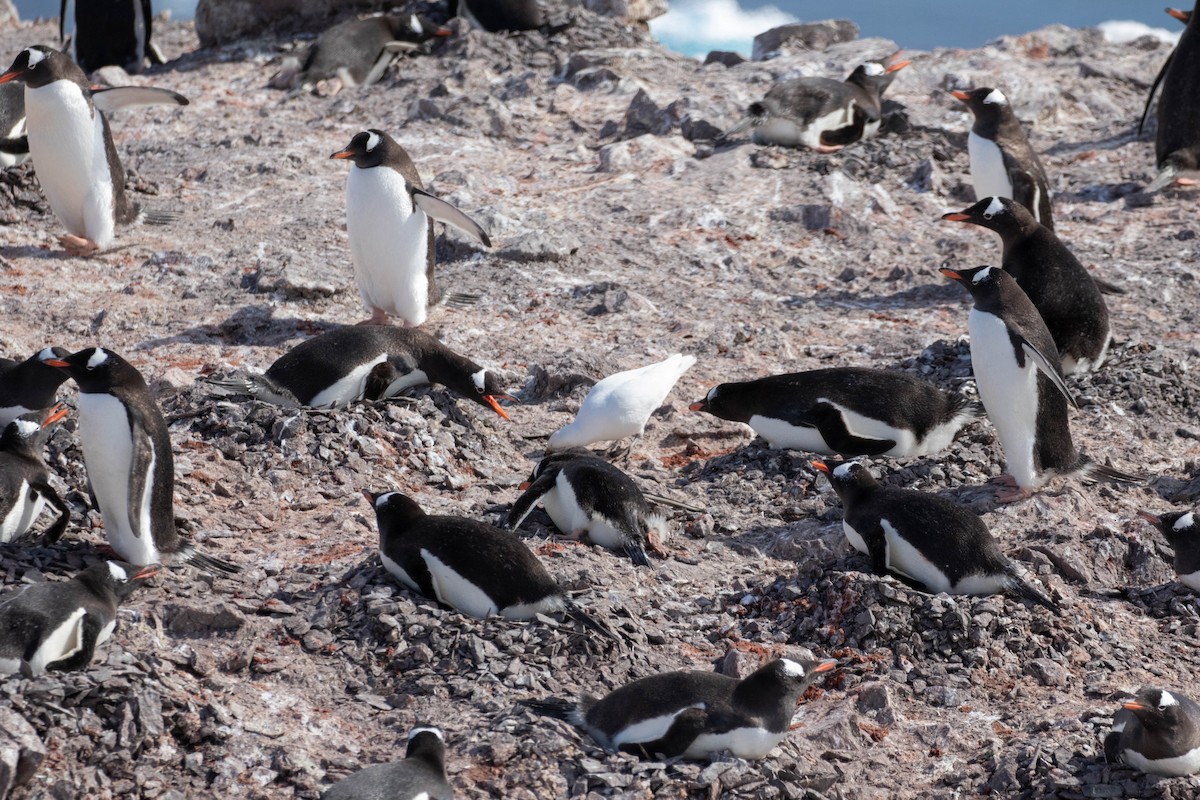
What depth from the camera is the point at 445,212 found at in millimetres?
7340

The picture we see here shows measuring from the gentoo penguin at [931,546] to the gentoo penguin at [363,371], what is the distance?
2.09 meters

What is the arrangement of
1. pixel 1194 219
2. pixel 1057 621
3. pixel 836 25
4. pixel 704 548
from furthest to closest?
pixel 836 25, pixel 1194 219, pixel 704 548, pixel 1057 621

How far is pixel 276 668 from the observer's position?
13.1 feet

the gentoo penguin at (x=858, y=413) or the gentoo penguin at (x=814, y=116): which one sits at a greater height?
the gentoo penguin at (x=858, y=413)

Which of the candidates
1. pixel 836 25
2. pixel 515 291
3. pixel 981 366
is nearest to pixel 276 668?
pixel 981 366

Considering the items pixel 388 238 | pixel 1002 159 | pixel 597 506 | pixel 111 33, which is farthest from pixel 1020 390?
pixel 111 33

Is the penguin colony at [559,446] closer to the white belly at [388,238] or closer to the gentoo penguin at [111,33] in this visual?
the white belly at [388,238]

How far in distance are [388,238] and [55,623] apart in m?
3.90

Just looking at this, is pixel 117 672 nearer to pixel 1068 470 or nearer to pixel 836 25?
pixel 1068 470

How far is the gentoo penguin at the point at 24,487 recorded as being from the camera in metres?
4.43

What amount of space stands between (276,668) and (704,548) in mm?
1892

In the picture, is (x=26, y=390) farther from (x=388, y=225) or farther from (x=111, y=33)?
(x=111, y=33)

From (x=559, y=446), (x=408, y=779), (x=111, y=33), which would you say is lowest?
(x=111, y=33)

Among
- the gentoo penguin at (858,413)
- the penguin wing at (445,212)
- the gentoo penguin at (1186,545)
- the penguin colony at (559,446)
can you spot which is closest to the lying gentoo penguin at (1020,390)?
the penguin colony at (559,446)
